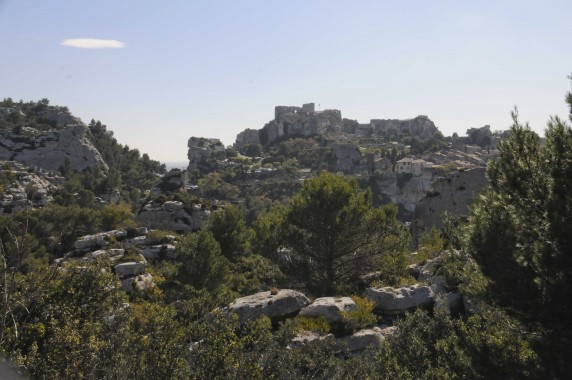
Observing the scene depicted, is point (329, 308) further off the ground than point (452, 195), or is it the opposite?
point (452, 195)

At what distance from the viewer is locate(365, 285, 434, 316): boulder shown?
17281mm

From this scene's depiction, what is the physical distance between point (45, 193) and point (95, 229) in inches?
998

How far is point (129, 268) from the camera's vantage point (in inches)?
1262

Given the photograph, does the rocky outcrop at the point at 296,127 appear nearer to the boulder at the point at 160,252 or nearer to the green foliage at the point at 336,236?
the boulder at the point at 160,252

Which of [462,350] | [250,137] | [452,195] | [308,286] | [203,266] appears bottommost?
[203,266]

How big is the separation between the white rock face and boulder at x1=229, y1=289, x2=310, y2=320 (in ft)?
1.54

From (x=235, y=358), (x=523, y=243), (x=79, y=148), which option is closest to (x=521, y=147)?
(x=523, y=243)

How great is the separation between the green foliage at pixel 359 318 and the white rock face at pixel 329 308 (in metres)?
0.22

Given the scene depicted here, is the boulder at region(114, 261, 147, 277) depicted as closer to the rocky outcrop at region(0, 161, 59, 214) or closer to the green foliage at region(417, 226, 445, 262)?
the green foliage at region(417, 226, 445, 262)

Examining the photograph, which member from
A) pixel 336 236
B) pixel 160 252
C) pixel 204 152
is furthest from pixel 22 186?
pixel 204 152

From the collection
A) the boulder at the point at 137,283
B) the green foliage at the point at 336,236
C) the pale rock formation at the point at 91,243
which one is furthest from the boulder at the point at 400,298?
the pale rock formation at the point at 91,243

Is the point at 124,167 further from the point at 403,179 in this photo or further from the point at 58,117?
the point at 403,179

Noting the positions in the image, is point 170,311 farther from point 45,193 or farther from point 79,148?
point 79,148

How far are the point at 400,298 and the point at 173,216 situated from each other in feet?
138
